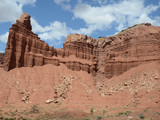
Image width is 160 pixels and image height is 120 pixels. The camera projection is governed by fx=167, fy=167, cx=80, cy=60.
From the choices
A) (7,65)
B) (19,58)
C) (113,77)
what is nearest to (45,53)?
(19,58)

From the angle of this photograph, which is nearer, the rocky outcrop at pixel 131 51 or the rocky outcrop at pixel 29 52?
the rocky outcrop at pixel 29 52

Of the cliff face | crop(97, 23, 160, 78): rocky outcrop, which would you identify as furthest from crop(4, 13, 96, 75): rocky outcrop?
crop(97, 23, 160, 78): rocky outcrop

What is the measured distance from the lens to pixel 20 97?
124 ft

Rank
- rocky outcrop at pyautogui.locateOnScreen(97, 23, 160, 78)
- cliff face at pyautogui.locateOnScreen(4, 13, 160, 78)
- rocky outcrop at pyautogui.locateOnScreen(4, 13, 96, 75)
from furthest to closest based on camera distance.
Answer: rocky outcrop at pyautogui.locateOnScreen(97, 23, 160, 78) < cliff face at pyautogui.locateOnScreen(4, 13, 160, 78) < rocky outcrop at pyautogui.locateOnScreen(4, 13, 96, 75)

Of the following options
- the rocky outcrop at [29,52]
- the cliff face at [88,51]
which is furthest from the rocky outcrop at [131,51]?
the rocky outcrop at [29,52]

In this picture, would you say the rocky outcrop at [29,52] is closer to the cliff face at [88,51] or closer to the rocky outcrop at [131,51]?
the cliff face at [88,51]

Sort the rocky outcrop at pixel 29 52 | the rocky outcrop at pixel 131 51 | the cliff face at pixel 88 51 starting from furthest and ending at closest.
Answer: the rocky outcrop at pixel 131 51 → the cliff face at pixel 88 51 → the rocky outcrop at pixel 29 52

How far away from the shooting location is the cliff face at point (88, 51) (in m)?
46.2

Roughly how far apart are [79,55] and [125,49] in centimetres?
1618

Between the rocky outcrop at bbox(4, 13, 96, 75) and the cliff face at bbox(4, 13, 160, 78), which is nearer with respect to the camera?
the rocky outcrop at bbox(4, 13, 96, 75)

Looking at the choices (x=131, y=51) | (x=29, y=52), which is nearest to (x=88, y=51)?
(x=131, y=51)

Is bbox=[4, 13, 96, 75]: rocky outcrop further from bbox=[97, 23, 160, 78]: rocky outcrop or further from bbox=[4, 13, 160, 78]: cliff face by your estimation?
bbox=[97, 23, 160, 78]: rocky outcrop

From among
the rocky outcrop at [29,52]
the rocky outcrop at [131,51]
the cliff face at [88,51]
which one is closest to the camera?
the rocky outcrop at [29,52]

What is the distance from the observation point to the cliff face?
46188 millimetres
